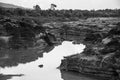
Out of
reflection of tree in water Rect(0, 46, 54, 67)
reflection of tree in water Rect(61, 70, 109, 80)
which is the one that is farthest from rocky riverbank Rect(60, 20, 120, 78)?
reflection of tree in water Rect(0, 46, 54, 67)

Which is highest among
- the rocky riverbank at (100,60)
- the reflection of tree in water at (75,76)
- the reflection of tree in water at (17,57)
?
the reflection of tree in water at (17,57)

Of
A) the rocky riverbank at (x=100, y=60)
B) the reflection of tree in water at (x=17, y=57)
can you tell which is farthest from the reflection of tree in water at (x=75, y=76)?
the reflection of tree in water at (x=17, y=57)

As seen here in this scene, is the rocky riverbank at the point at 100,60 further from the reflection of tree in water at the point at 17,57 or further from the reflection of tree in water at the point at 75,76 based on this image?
the reflection of tree in water at the point at 17,57

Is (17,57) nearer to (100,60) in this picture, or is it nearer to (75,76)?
(75,76)

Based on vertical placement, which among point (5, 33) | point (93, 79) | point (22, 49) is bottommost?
point (93, 79)

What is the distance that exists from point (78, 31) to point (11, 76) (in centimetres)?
5138

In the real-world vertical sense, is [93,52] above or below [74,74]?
above

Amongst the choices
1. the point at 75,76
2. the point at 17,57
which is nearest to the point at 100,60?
the point at 75,76

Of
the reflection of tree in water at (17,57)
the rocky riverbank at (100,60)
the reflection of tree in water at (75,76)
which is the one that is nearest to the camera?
the rocky riverbank at (100,60)

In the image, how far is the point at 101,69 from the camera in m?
25.5

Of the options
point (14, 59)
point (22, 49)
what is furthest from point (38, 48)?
point (14, 59)

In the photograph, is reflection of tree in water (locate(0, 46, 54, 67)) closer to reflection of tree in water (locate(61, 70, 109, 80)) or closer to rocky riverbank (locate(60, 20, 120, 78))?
rocky riverbank (locate(60, 20, 120, 78))

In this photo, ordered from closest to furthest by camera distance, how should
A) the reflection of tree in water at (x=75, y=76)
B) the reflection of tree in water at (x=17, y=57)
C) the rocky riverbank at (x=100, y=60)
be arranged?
1. the rocky riverbank at (x=100, y=60)
2. the reflection of tree in water at (x=75, y=76)
3. the reflection of tree in water at (x=17, y=57)

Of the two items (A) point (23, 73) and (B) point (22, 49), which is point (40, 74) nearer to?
(A) point (23, 73)
